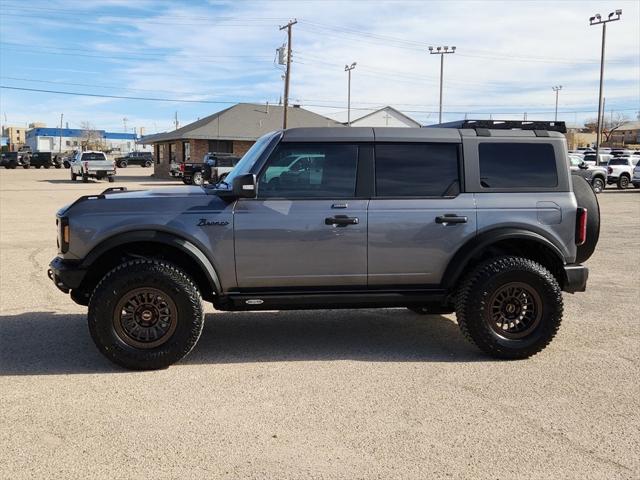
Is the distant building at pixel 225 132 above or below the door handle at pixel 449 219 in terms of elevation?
above

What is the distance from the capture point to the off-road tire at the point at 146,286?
4.77 meters

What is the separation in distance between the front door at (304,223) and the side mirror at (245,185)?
134 millimetres

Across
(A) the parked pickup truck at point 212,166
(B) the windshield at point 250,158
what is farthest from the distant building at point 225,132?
(B) the windshield at point 250,158

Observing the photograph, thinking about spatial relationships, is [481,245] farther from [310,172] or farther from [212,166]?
[212,166]

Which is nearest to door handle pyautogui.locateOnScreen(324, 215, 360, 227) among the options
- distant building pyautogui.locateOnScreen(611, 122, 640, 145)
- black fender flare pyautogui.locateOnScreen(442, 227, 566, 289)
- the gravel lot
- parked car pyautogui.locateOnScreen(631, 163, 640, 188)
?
black fender flare pyautogui.locateOnScreen(442, 227, 566, 289)

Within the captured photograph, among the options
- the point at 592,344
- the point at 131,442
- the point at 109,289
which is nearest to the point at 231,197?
the point at 109,289

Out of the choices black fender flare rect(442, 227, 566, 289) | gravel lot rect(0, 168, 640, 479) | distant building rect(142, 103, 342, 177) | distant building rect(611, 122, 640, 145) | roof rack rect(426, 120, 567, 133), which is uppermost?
distant building rect(611, 122, 640, 145)

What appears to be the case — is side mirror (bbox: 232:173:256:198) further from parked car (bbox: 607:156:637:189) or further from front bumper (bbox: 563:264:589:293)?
parked car (bbox: 607:156:637:189)

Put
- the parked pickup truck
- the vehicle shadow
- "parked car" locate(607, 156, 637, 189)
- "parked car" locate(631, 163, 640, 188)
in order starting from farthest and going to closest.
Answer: "parked car" locate(607, 156, 637, 189) < "parked car" locate(631, 163, 640, 188) < the parked pickup truck < the vehicle shadow

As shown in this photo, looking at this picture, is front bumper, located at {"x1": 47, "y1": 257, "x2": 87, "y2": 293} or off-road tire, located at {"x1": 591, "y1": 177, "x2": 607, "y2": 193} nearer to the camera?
front bumper, located at {"x1": 47, "y1": 257, "x2": 87, "y2": 293}

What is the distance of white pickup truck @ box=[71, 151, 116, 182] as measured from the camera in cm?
3684

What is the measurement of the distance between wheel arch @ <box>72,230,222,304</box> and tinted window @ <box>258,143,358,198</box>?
0.76 metres

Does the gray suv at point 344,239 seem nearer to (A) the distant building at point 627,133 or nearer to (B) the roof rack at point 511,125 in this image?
(B) the roof rack at point 511,125

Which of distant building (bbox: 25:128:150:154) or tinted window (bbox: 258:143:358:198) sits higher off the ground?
distant building (bbox: 25:128:150:154)
